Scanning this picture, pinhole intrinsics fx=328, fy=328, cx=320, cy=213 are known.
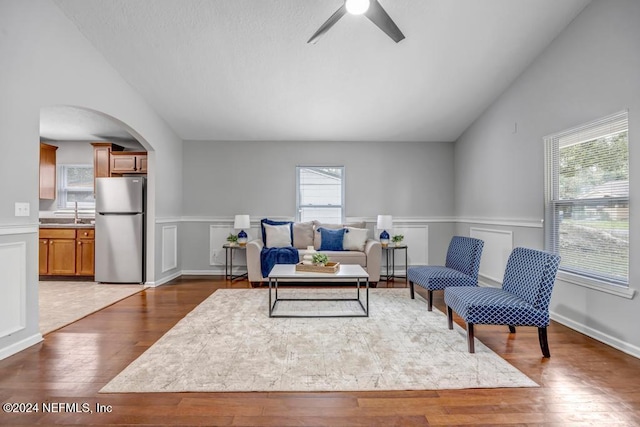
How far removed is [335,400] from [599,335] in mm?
2488

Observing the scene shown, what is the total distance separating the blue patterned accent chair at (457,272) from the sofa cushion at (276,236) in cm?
215

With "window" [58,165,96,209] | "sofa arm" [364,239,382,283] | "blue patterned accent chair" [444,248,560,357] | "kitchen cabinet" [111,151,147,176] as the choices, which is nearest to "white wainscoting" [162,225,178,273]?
"kitchen cabinet" [111,151,147,176]

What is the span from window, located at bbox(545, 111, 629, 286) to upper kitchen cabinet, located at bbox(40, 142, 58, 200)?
759 centimetres

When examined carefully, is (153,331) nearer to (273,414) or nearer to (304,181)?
(273,414)

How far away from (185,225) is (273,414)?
469cm

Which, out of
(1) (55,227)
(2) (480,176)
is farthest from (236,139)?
(2) (480,176)

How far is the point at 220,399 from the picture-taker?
Answer: 1898mm

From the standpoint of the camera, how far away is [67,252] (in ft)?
16.9

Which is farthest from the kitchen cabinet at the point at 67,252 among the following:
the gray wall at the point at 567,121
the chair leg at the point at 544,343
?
the gray wall at the point at 567,121

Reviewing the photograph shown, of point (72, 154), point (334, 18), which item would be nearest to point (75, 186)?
point (72, 154)

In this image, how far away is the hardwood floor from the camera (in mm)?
1716

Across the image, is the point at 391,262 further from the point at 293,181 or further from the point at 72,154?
the point at 72,154

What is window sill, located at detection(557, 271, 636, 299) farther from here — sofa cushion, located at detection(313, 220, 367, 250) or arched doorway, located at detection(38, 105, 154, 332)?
arched doorway, located at detection(38, 105, 154, 332)

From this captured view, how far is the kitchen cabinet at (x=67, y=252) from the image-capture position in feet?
16.9
